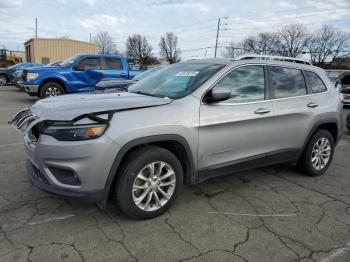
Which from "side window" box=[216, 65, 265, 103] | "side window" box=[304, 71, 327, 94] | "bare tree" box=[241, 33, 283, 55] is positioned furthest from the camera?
"bare tree" box=[241, 33, 283, 55]

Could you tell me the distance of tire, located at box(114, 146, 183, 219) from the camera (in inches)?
126

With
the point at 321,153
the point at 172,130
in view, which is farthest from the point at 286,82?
the point at 172,130

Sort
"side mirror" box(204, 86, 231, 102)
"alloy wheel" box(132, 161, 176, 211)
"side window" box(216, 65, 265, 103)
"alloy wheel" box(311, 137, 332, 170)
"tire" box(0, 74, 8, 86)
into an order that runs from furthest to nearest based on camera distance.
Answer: "tire" box(0, 74, 8, 86), "alloy wheel" box(311, 137, 332, 170), "side window" box(216, 65, 265, 103), "side mirror" box(204, 86, 231, 102), "alloy wheel" box(132, 161, 176, 211)

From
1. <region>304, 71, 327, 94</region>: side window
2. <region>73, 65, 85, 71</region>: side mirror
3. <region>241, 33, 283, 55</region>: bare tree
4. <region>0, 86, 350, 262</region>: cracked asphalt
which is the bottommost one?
<region>0, 86, 350, 262</region>: cracked asphalt

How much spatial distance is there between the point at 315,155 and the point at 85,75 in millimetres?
9085

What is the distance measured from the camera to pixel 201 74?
13.0 feet

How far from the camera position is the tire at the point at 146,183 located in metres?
3.20

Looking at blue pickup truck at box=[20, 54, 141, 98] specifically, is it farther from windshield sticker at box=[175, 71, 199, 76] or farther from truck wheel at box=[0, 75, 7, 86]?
truck wheel at box=[0, 75, 7, 86]

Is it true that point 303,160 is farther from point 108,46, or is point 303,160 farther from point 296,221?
point 108,46

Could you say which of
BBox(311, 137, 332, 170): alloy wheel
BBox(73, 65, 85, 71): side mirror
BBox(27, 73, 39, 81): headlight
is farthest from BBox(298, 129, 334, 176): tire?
BBox(27, 73, 39, 81): headlight

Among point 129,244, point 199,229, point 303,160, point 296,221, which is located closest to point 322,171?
point 303,160

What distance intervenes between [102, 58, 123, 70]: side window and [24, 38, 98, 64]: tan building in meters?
25.6

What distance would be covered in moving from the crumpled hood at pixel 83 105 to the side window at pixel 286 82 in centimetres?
164

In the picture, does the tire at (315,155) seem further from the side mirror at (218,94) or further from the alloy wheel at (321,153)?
the side mirror at (218,94)
